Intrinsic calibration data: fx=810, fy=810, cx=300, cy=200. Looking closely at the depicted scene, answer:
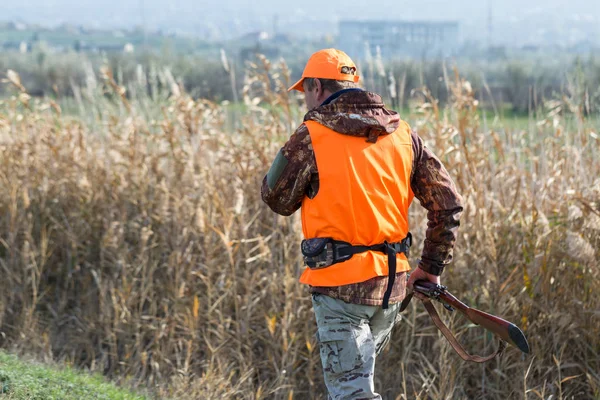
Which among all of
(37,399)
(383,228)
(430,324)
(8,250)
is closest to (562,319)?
(430,324)

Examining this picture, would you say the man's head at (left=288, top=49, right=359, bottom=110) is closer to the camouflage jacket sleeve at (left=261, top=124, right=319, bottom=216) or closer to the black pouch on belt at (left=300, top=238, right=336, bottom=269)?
the camouflage jacket sleeve at (left=261, top=124, right=319, bottom=216)

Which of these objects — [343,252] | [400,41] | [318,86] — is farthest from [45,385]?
[400,41]

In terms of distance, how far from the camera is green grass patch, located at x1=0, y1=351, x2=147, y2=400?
4.17 m

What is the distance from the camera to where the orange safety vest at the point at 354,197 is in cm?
347

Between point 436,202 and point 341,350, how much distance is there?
31.5 inches

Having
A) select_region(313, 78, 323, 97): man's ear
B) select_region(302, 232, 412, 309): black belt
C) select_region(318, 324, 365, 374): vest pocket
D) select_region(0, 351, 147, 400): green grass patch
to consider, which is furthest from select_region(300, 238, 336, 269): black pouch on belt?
select_region(0, 351, 147, 400): green grass patch

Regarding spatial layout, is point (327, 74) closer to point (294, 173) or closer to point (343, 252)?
point (294, 173)

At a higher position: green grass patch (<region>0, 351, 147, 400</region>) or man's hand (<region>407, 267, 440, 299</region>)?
man's hand (<region>407, 267, 440, 299</region>)

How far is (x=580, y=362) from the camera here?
5.14 meters

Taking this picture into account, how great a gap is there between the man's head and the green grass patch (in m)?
2.08

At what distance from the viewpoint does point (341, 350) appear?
3553mm

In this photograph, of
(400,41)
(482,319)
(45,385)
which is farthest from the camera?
(400,41)

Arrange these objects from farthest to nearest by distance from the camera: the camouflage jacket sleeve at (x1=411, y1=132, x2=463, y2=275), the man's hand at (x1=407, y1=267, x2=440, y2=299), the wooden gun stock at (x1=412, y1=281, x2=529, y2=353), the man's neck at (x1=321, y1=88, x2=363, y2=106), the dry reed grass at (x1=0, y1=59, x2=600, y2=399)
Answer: the dry reed grass at (x1=0, y1=59, x2=600, y2=399)
the man's hand at (x1=407, y1=267, x2=440, y2=299)
the camouflage jacket sleeve at (x1=411, y1=132, x2=463, y2=275)
the man's neck at (x1=321, y1=88, x2=363, y2=106)
the wooden gun stock at (x1=412, y1=281, x2=529, y2=353)

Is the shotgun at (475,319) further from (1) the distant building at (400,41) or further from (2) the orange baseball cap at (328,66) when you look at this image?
(1) the distant building at (400,41)
